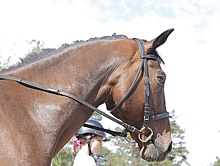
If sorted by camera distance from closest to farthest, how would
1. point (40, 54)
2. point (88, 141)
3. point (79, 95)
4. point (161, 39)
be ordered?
point (79, 95), point (40, 54), point (161, 39), point (88, 141)

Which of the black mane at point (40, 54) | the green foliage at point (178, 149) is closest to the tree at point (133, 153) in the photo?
the green foliage at point (178, 149)

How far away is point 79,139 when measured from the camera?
524 cm

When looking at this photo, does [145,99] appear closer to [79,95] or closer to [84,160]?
[79,95]

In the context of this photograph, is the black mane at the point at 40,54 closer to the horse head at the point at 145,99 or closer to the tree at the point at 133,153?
the horse head at the point at 145,99

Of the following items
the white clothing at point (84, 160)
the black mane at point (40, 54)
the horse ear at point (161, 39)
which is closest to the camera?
the black mane at point (40, 54)

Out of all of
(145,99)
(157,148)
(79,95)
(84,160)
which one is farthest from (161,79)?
(84,160)

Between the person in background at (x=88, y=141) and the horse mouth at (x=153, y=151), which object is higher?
the person in background at (x=88, y=141)

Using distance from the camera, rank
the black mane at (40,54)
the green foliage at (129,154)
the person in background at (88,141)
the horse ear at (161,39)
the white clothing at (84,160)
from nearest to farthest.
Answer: the black mane at (40,54), the horse ear at (161,39), the white clothing at (84,160), the person in background at (88,141), the green foliage at (129,154)

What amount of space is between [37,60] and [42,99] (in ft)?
1.35

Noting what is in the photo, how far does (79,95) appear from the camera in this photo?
11.9 feet

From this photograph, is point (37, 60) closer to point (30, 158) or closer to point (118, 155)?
point (30, 158)

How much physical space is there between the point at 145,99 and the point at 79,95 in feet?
2.05

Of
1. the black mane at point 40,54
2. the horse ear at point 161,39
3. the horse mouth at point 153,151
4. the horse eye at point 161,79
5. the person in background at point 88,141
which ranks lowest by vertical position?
the horse mouth at point 153,151

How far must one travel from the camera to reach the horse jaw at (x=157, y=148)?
13.0 feet
